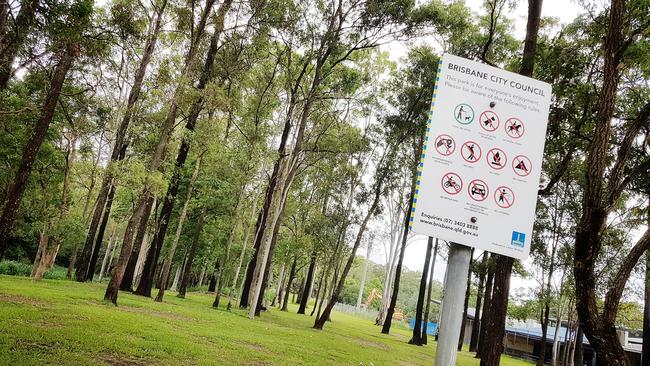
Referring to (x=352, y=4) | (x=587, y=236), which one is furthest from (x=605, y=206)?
(x=352, y=4)

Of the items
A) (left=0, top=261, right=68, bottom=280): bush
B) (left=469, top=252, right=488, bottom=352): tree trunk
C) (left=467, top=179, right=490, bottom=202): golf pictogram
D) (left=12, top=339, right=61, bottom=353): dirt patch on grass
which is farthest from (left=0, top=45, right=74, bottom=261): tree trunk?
(left=469, top=252, right=488, bottom=352): tree trunk

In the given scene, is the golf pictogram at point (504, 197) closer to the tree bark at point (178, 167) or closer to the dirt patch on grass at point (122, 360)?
the dirt patch on grass at point (122, 360)

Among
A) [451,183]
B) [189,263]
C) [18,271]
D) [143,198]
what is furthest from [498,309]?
[18,271]

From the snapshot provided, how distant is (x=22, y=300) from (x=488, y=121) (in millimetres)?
10916

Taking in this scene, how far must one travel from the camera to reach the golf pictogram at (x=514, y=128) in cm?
211

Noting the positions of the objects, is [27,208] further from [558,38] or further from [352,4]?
[558,38]

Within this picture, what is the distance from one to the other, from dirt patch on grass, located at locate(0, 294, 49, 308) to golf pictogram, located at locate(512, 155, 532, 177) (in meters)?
10.2

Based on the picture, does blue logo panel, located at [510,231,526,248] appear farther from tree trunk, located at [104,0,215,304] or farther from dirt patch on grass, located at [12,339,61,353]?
tree trunk, located at [104,0,215,304]

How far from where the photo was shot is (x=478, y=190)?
202 centimetres

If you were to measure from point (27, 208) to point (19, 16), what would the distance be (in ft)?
48.6

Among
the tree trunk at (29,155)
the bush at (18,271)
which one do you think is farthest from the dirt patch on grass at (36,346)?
the bush at (18,271)

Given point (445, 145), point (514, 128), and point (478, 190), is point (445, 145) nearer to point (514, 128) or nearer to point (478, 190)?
point (478, 190)

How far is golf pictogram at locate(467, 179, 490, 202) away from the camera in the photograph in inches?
79.3

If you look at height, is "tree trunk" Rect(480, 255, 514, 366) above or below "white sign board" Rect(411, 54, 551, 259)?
below
